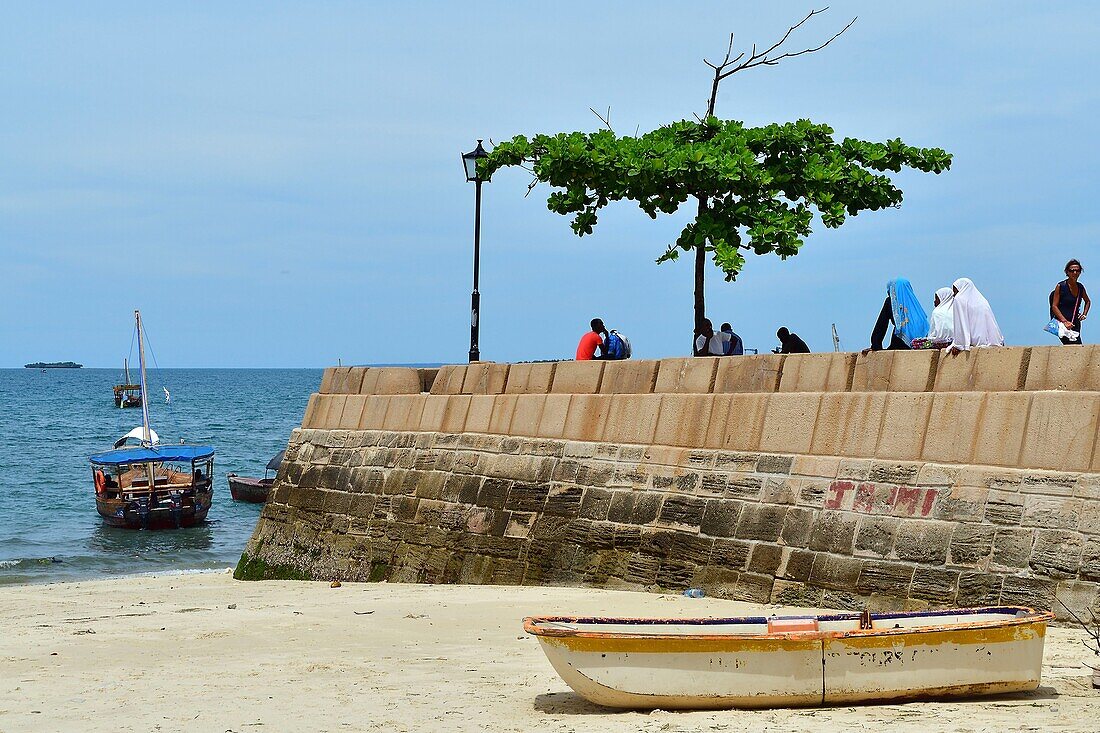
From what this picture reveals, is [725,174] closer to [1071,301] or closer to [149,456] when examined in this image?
[1071,301]

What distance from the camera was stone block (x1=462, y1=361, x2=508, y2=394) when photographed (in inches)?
638

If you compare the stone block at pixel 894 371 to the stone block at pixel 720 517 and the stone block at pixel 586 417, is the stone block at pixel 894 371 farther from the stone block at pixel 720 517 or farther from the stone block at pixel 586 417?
the stone block at pixel 586 417

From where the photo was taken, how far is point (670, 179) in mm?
18109

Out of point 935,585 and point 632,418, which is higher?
point 632,418

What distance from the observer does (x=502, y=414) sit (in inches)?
623

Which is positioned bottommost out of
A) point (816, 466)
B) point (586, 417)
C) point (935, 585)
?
point (935, 585)

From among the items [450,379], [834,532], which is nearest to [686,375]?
[834,532]

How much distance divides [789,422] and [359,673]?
471 centimetres

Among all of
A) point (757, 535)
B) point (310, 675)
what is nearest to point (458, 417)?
point (757, 535)

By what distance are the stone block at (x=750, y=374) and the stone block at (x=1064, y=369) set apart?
Answer: 263 cm

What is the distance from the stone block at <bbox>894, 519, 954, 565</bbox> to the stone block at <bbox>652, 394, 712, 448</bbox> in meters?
2.66

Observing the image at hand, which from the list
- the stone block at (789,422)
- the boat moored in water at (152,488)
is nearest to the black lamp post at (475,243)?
the stone block at (789,422)

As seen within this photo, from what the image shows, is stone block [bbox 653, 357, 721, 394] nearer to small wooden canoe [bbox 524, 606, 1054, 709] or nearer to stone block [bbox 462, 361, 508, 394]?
stone block [bbox 462, 361, 508, 394]

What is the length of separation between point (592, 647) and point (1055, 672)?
10.9 feet
